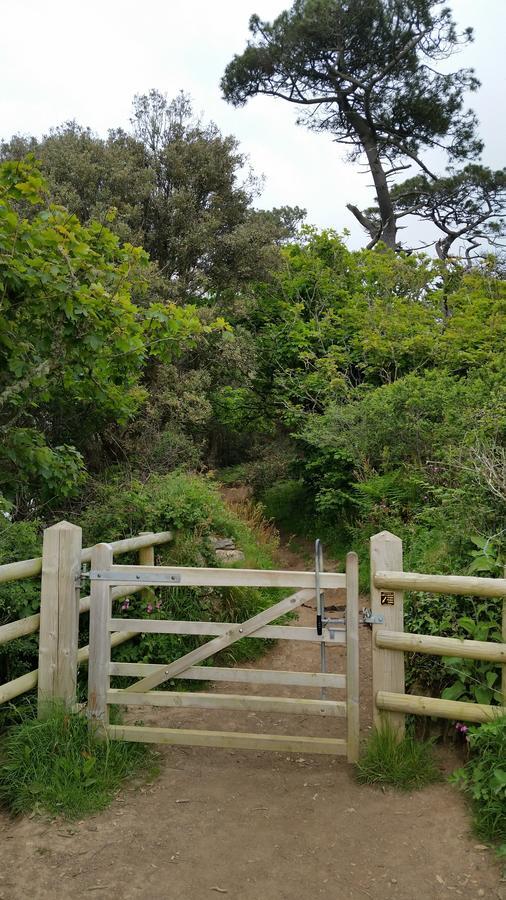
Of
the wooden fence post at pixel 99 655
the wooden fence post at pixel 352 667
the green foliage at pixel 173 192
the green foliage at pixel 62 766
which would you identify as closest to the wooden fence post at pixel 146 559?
the wooden fence post at pixel 99 655

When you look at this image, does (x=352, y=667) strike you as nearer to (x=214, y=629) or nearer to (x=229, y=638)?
(x=229, y=638)

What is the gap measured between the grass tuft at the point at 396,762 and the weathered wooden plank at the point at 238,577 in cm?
98

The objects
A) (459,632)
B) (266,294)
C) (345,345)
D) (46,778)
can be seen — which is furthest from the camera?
(266,294)

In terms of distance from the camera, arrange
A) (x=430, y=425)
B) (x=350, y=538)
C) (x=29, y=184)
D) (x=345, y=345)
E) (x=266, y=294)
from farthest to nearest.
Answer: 1. (x=266, y=294)
2. (x=345, y=345)
3. (x=350, y=538)
4. (x=430, y=425)
5. (x=29, y=184)

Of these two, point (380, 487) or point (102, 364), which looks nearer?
point (102, 364)

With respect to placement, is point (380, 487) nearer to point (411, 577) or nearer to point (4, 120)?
point (411, 577)

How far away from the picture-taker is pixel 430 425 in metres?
9.15

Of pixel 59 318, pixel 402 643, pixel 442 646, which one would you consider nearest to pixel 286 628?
pixel 402 643

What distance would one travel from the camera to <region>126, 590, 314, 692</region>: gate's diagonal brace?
13.9 feet

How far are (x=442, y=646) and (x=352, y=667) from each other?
0.56 m

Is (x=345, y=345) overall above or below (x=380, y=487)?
above

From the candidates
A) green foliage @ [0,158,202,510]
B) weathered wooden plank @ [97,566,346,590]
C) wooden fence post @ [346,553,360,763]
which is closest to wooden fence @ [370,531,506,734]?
wooden fence post @ [346,553,360,763]

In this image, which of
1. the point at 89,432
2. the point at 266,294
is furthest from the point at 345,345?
the point at 89,432

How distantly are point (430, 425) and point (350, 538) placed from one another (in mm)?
2471
